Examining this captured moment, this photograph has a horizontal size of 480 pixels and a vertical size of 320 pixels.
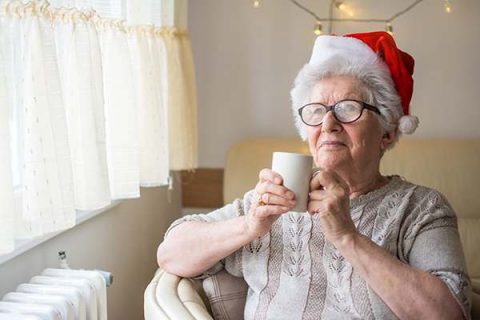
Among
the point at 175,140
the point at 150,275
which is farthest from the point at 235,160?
the point at 150,275

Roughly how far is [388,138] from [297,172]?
1.44 ft

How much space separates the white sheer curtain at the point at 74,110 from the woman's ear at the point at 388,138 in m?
0.77

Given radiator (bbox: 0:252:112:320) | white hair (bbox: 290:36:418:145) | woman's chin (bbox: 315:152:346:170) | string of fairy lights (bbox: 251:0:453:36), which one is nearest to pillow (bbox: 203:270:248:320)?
radiator (bbox: 0:252:112:320)

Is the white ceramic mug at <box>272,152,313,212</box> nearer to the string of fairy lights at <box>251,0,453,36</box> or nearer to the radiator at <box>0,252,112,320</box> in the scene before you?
the radiator at <box>0,252,112,320</box>

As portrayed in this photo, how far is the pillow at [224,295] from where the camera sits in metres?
1.67

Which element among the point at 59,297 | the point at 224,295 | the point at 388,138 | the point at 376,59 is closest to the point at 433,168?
the point at 388,138

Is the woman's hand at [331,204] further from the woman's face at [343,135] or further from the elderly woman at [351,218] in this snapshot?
the woman's face at [343,135]

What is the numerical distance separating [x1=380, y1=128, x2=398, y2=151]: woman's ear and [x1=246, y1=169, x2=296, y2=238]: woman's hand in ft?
1.31

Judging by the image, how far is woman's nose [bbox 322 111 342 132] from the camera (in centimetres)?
153

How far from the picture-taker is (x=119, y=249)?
2.40 m

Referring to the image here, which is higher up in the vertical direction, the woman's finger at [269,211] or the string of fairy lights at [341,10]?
the string of fairy lights at [341,10]

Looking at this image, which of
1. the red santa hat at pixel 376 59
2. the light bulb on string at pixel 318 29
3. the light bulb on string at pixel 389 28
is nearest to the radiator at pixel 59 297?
the red santa hat at pixel 376 59

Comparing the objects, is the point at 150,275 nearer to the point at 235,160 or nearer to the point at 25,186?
the point at 235,160

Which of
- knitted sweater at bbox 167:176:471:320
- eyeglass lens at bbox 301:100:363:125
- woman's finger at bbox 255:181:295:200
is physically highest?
eyeglass lens at bbox 301:100:363:125
